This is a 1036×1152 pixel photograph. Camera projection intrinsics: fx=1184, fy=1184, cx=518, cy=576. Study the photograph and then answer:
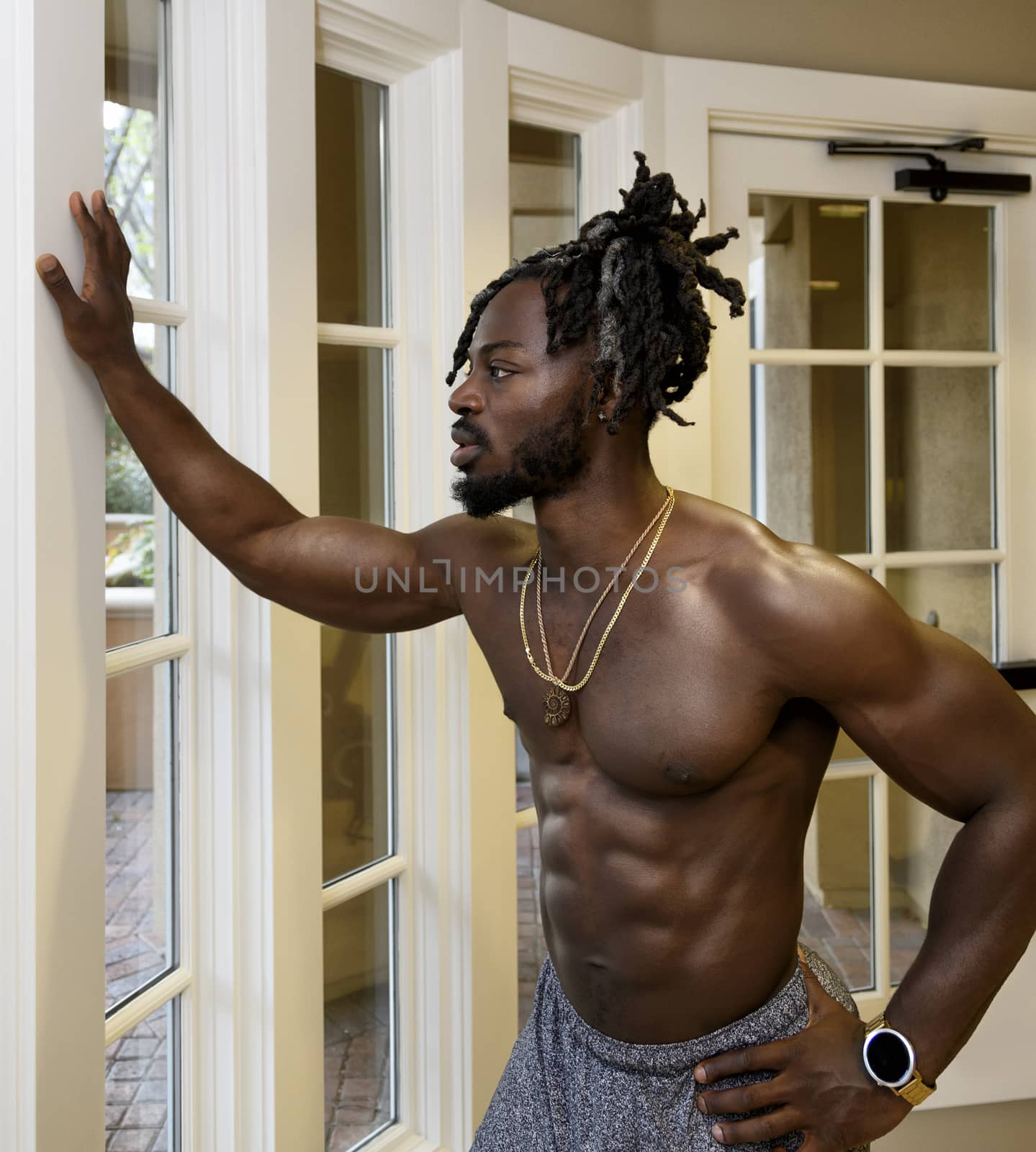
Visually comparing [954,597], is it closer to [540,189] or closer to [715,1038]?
[540,189]

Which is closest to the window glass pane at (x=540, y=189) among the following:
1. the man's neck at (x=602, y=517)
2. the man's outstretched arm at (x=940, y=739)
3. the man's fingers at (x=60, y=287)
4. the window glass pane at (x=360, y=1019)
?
the window glass pane at (x=360, y=1019)

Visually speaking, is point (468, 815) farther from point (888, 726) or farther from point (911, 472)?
point (911, 472)

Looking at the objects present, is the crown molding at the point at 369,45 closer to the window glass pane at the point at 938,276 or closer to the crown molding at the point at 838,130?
the crown molding at the point at 838,130

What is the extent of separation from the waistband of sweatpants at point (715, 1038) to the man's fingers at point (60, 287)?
1.02 m

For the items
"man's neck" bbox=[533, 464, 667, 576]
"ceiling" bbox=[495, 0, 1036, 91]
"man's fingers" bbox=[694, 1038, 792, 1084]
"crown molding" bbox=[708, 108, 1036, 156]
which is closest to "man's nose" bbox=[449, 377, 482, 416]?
"man's neck" bbox=[533, 464, 667, 576]

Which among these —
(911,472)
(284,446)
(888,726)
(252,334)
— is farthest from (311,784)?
(911,472)

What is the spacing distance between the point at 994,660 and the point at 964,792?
1.41m

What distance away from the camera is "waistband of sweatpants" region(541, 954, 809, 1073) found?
1387 millimetres

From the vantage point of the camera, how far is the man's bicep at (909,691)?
1.30m

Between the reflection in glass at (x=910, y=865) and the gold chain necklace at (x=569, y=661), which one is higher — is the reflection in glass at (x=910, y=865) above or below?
below

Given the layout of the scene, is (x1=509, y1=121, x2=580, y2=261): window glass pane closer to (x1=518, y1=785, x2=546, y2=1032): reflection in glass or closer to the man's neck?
the man's neck

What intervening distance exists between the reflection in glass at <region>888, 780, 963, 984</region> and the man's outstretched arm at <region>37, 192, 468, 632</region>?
139 centimetres

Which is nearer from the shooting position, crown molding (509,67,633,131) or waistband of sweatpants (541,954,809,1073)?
waistband of sweatpants (541,954,809,1073)

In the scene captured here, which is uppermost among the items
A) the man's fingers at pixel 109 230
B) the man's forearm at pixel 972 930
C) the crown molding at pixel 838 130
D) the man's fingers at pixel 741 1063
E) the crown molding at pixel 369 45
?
the crown molding at pixel 838 130
